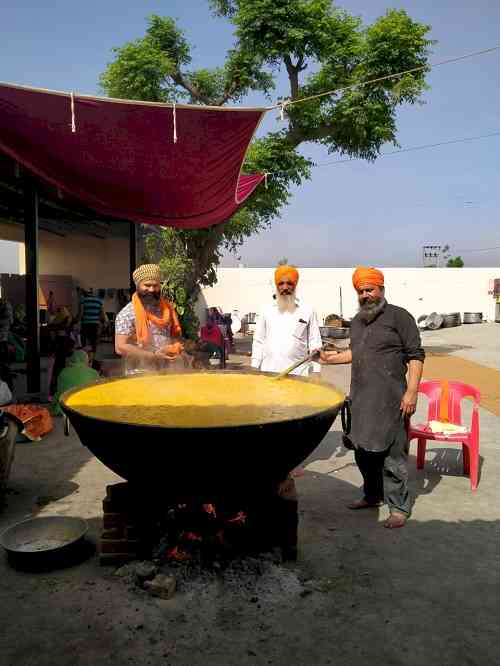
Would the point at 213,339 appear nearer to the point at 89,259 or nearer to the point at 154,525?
the point at 89,259

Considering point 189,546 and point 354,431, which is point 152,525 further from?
point 354,431

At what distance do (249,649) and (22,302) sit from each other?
1605 cm

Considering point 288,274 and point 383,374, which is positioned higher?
point 288,274

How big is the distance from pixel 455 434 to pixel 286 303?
1.77 meters

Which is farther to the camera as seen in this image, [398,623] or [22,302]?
[22,302]

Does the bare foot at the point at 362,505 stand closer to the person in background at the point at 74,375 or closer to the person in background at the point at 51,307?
the person in background at the point at 74,375

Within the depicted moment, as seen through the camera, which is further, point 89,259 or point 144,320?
point 89,259

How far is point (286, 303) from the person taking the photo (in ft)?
14.0

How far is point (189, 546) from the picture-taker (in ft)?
9.73

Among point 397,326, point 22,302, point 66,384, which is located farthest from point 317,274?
point 397,326

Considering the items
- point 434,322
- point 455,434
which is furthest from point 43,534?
point 434,322

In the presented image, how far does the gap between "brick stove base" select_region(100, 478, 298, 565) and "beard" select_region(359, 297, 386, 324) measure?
1302mm

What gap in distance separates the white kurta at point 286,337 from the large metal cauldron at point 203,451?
1.71 metres

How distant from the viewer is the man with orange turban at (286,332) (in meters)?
4.25
